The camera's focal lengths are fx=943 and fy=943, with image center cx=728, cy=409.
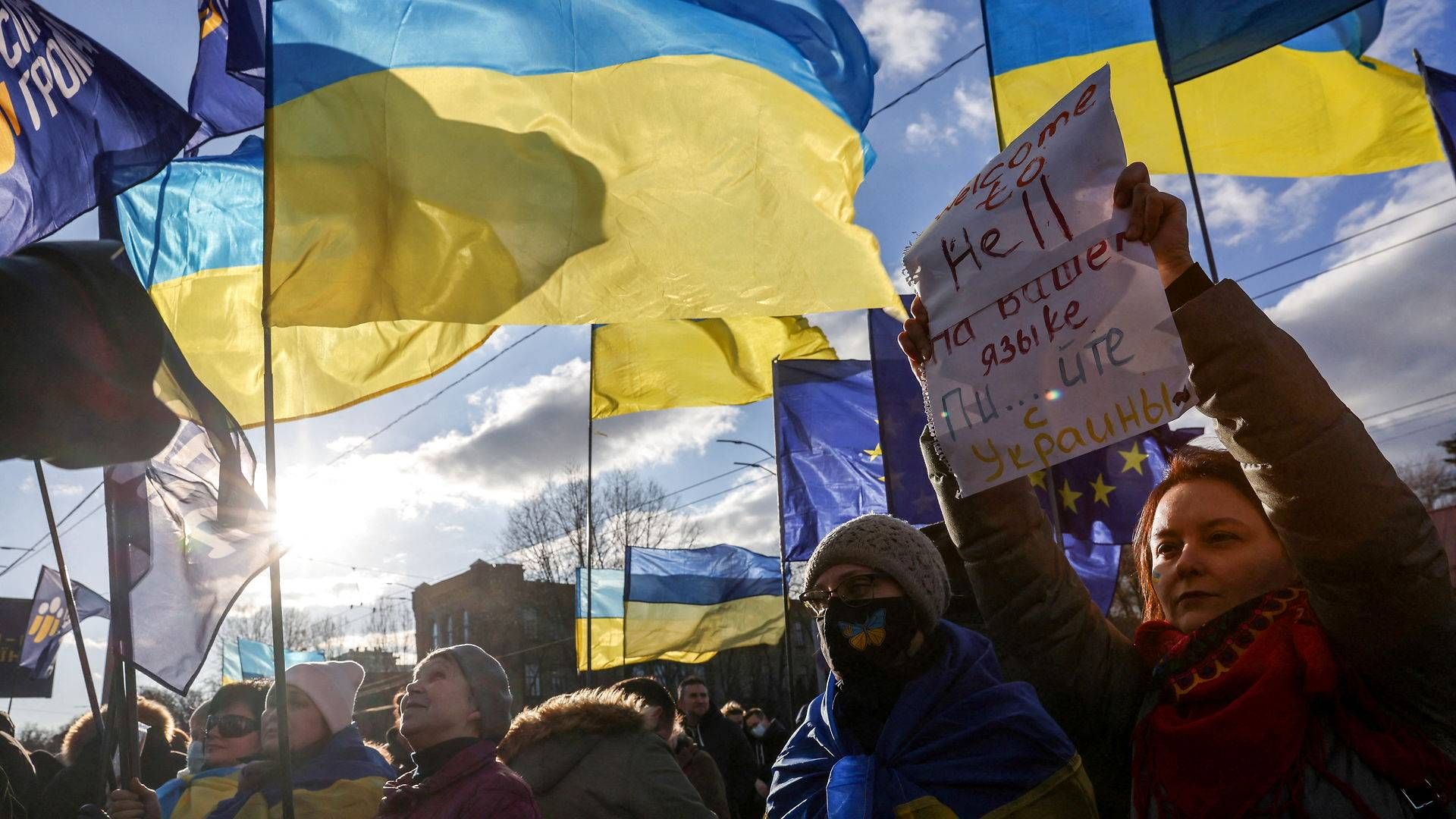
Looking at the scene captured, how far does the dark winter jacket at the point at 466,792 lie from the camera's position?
9.87ft

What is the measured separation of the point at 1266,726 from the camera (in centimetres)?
158

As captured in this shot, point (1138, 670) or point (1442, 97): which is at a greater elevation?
point (1442, 97)

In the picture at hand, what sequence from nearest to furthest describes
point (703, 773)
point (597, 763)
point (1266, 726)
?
point (1266, 726) → point (597, 763) → point (703, 773)

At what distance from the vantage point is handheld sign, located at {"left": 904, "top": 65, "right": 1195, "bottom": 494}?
1.72m

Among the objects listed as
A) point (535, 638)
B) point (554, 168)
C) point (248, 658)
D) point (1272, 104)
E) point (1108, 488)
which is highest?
point (1272, 104)

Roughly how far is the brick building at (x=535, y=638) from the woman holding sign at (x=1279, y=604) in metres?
32.7

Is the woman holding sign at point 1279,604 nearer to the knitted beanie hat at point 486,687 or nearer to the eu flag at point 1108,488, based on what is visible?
the knitted beanie hat at point 486,687

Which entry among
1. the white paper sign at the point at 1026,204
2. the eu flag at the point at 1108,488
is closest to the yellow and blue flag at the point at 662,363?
the eu flag at the point at 1108,488

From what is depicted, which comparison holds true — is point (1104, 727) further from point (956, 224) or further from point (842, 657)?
point (956, 224)

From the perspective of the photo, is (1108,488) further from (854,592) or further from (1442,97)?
(854,592)

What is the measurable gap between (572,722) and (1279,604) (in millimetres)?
2420

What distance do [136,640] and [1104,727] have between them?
→ 10.2 feet

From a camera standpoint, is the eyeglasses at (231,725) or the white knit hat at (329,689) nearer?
the white knit hat at (329,689)

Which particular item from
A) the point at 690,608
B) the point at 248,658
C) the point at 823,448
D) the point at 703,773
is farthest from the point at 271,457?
the point at 248,658
